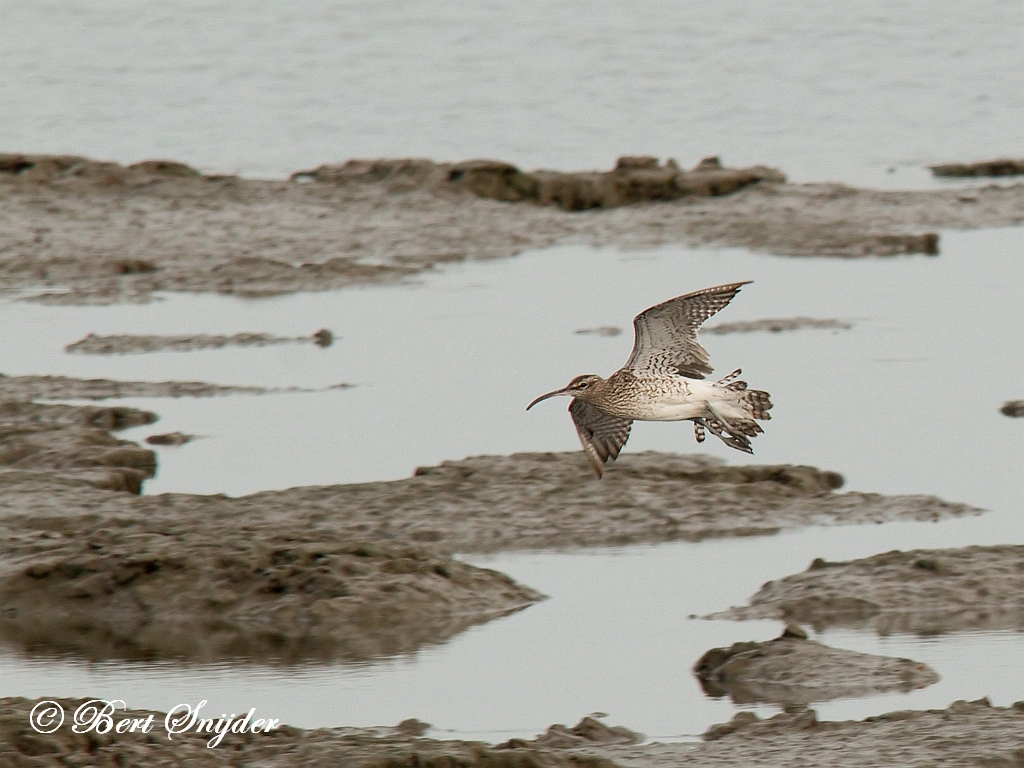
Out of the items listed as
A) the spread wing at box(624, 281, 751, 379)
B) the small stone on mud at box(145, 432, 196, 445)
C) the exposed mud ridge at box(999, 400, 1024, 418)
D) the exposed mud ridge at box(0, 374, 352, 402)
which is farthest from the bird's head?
the exposed mud ridge at box(0, 374, 352, 402)

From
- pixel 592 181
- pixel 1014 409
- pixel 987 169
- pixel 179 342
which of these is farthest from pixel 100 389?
pixel 987 169

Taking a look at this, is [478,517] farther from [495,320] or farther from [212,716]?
[495,320]

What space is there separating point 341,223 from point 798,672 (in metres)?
13.0

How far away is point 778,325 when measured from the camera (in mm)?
17812

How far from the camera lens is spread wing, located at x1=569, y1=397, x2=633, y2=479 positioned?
1095 cm

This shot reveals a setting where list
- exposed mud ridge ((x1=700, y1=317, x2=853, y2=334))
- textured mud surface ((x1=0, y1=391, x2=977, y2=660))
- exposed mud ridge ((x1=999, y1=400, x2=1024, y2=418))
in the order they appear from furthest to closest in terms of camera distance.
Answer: exposed mud ridge ((x1=700, y1=317, x2=853, y2=334)) < exposed mud ridge ((x1=999, y1=400, x2=1024, y2=418)) < textured mud surface ((x1=0, y1=391, x2=977, y2=660))

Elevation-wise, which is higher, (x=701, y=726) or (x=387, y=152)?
(x=387, y=152)

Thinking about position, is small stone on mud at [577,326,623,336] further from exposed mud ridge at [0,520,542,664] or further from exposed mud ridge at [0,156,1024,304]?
exposed mud ridge at [0,520,542,664]

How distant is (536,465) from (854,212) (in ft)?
31.2

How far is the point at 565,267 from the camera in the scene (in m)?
20.4

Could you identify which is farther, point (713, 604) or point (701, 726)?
point (713, 604)

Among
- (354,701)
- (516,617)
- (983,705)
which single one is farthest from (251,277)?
(983,705)

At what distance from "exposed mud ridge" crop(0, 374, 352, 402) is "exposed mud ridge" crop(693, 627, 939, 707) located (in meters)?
6.38

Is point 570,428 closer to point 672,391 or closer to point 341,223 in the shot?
point 672,391
